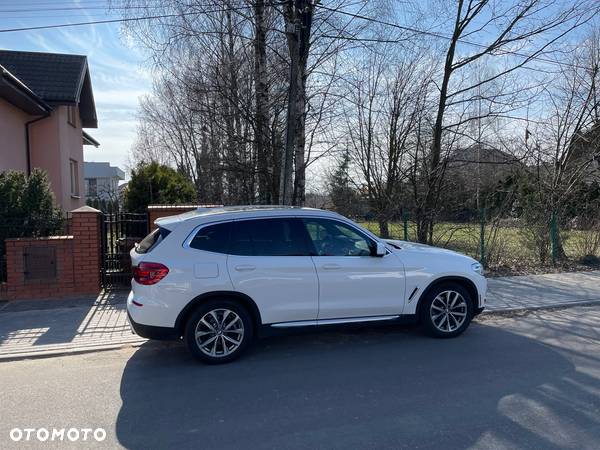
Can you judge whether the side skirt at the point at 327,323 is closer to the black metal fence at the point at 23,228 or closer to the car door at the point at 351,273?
the car door at the point at 351,273

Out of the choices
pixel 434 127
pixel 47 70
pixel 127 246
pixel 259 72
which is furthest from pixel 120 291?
pixel 47 70

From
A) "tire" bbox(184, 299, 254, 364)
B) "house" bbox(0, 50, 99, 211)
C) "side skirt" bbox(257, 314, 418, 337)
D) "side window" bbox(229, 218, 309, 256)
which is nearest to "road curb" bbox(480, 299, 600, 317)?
"side skirt" bbox(257, 314, 418, 337)

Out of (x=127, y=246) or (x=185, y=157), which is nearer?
(x=127, y=246)

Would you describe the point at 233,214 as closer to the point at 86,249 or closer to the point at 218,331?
the point at 218,331

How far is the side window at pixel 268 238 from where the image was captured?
5.39m

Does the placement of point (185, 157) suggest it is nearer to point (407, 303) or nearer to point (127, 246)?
point (127, 246)

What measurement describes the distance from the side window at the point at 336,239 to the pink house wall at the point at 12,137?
1122 cm

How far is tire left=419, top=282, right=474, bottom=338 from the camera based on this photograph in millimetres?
A: 6023

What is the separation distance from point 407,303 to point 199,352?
2526 millimetres

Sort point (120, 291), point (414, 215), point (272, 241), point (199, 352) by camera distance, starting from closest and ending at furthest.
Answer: point (199, 352) < point (272, 241) < point (120, 291) < point (414, 215)

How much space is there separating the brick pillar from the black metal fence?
2.36ft

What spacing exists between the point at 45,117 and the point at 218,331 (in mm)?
13768

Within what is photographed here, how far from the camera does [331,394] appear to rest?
439 centimetres

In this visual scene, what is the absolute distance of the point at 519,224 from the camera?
A: 12359mm
